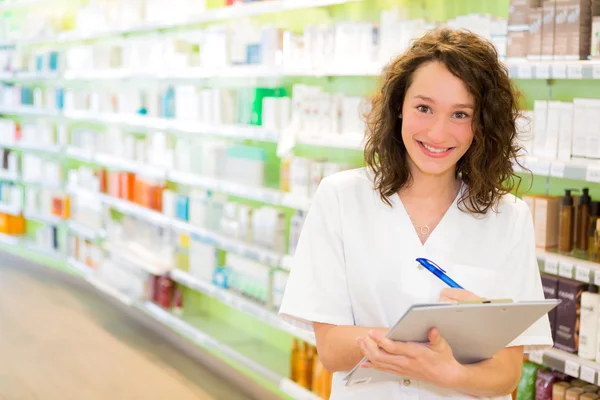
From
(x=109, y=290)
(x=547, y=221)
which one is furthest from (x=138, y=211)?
(x=547, y=221)

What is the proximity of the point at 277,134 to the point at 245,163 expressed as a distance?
1.95 feet

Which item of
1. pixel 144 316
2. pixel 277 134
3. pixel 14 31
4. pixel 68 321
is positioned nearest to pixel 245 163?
pixel 277 134

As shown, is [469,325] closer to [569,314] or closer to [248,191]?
[569,314]

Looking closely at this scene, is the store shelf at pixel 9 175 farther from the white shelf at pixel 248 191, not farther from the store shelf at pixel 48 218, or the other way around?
the white shelf at pixel 248 191

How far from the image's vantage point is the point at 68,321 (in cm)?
646

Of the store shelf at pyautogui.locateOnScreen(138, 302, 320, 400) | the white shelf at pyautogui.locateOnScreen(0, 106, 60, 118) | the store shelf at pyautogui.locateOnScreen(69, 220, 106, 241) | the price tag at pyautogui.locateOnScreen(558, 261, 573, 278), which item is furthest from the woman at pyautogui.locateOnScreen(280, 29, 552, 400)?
the white shelf at pyautogui.locateOnScreen(0, 106, 60, 118)

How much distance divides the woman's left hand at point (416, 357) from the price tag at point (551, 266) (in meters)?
1.51

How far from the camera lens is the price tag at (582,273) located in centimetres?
288

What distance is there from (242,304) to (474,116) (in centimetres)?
344

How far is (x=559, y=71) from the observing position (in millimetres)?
Answer: 2891

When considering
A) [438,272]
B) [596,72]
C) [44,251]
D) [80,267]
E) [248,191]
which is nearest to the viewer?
[438,272]

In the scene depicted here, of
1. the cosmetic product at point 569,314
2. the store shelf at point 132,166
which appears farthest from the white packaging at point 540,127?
the store shelf at point 132,166

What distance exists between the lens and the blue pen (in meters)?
1.67

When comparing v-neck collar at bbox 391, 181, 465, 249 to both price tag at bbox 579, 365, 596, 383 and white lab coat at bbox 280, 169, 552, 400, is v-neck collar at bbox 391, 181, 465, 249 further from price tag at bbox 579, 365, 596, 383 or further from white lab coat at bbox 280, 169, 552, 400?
price tag at bbox 579, 365, 596, 383
